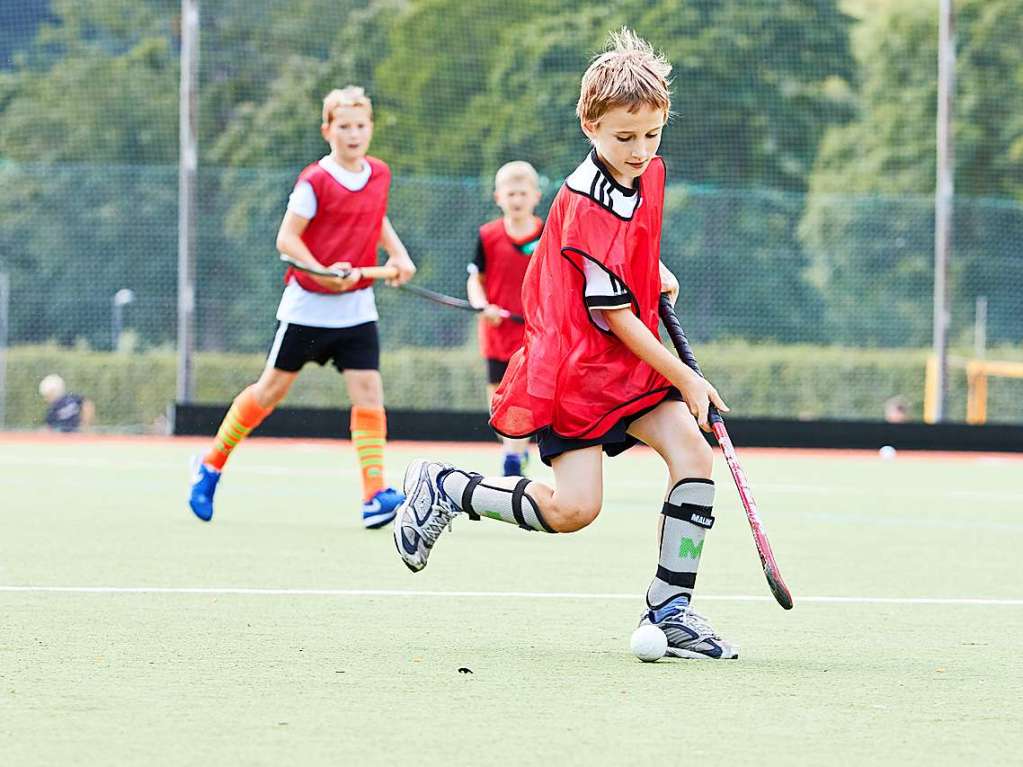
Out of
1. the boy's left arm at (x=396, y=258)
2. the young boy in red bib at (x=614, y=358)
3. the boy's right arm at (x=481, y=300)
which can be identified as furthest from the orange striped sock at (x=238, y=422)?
the young boy in red bib at (x=614, y=358)

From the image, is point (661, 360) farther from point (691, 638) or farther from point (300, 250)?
point (300, 250)

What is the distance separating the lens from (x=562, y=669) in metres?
4.19

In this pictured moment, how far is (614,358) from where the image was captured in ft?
15.0

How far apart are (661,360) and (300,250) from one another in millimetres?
3413

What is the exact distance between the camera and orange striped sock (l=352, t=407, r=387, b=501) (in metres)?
7.70

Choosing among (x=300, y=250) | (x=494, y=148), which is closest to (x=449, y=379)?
(x=300, y=250)

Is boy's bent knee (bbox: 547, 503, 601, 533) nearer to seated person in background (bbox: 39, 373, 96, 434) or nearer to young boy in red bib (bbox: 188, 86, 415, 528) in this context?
young boy in red bib (bbox: 188, 86, 415, 528)

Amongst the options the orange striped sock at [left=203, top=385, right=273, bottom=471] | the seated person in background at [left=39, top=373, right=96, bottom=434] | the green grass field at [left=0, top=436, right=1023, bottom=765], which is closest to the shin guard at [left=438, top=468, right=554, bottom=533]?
the green grass field at [left=0, top=436, right=1023, bottom=765]

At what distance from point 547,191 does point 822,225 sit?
9.74 ft

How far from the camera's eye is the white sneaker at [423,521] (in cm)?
492

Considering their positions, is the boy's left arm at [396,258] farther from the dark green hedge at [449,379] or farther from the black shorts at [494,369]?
the dark green hedge at [449,379]

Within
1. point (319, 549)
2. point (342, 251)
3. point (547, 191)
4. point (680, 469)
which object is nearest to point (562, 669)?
point (680, 469)

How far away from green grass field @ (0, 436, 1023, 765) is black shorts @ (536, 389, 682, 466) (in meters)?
0.45

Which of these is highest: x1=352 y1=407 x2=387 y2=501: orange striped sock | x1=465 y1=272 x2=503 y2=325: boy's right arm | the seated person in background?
x1=465 y1=272 x2=503 y2=325: boy's right arm
